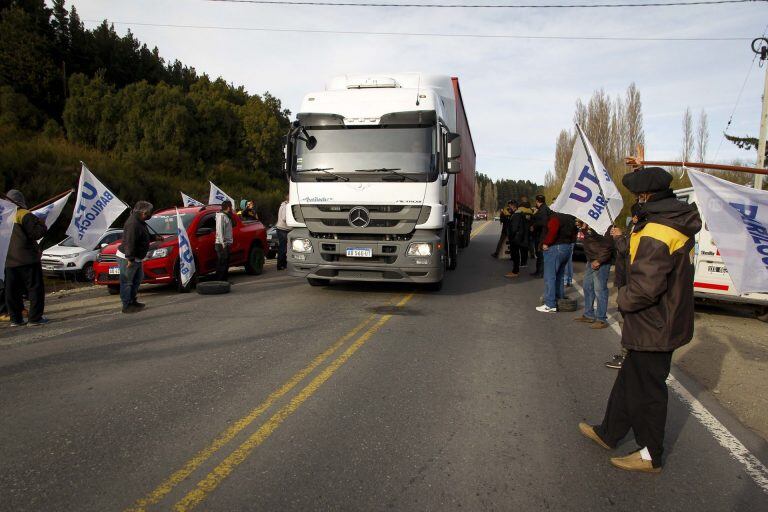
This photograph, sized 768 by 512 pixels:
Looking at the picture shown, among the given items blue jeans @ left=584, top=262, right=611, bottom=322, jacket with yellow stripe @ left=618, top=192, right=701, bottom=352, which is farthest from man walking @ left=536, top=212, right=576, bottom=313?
jacket with yellow stripe @ left=618, top=192, right=701, bottom=352

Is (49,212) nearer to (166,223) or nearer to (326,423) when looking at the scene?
(166,223)

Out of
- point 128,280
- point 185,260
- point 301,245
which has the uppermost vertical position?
point 301,245

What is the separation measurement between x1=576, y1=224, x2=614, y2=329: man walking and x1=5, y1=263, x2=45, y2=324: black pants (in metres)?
7.89

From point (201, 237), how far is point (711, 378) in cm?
945

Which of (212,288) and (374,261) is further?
(212,288)

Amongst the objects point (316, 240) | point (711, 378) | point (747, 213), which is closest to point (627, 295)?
point (747, 213)

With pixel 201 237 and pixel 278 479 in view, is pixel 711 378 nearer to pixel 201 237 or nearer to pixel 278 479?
pixel 278 479

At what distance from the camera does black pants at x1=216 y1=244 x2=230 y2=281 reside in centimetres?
1105

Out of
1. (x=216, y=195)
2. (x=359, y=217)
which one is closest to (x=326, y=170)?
(x=359, y=217)

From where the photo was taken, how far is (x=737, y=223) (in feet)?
15.4

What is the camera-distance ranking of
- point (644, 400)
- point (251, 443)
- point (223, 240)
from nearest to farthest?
point (644, 400) < point (251, 443) < point (223, 240)

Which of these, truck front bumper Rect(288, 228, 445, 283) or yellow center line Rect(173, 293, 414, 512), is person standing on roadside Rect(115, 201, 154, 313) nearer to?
truck front bumper Rect(288, 228, 445, 283)

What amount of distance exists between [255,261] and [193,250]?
2.33 meters

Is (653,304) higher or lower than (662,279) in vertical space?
lower
